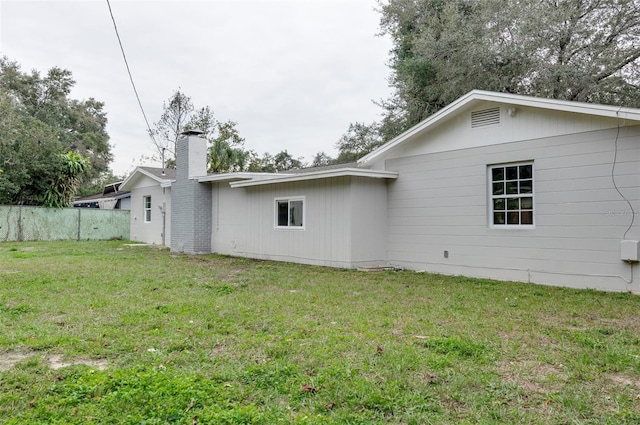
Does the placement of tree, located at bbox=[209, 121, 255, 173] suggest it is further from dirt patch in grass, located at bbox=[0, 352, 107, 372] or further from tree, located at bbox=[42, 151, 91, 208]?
dirt patch in grass, located at bbox=[0, 352, 107, 372]

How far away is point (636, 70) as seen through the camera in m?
12.3

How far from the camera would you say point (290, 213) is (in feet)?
36.8

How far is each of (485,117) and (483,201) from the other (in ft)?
5.53

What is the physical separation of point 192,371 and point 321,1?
11746 millimetres

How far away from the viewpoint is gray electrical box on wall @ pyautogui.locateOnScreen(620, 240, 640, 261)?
6.48m

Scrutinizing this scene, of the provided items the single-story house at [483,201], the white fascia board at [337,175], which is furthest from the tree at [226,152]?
the white fascia board at [337,175]

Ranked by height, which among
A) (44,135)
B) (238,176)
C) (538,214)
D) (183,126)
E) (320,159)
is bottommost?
(538,214)

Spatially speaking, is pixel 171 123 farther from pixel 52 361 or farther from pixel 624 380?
pixel 624 380

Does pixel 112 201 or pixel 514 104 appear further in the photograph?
pixel 112 201

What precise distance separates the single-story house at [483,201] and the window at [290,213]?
0.11 ft

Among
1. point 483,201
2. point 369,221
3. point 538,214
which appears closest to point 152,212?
point 369,221

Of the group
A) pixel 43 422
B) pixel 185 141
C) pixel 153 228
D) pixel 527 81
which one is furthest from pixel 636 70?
pixel 153 228

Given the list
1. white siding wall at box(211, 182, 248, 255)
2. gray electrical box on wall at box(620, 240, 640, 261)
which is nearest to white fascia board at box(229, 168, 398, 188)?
white siding wall at box(211, 182, 248, 255)

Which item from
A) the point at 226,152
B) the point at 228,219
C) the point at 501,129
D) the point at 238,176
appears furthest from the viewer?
the point at 226,152
